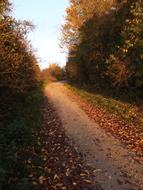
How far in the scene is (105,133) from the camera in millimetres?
15281

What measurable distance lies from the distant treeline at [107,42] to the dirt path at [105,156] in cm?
889

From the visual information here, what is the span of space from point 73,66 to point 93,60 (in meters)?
10.8

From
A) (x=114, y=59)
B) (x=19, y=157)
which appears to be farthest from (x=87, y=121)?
(x=114, y=59)

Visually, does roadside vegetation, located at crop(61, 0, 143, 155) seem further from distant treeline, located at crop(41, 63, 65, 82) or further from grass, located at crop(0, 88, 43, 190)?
distant treeline, located at crop(41, 63, 65, 82)

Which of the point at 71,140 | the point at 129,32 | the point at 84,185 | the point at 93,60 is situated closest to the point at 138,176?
the point at 84,185

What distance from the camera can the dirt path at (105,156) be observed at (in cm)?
942

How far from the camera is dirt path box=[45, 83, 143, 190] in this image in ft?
30.9

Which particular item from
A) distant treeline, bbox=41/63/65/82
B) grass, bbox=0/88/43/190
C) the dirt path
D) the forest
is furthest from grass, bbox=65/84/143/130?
distant treeline, bbox=41/63/65/82

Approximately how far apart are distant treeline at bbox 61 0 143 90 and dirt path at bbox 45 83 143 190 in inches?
350

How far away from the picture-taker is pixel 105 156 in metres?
11.7

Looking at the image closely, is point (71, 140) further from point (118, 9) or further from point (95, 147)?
point (118, 9)

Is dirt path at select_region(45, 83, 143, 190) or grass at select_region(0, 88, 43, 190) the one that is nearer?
grass at select_region(0, 88, 43, 190)

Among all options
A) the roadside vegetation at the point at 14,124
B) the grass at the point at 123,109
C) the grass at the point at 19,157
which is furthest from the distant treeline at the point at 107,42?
the grass at the point at 19,157

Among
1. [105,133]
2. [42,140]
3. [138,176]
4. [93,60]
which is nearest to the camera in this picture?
[138,176]
